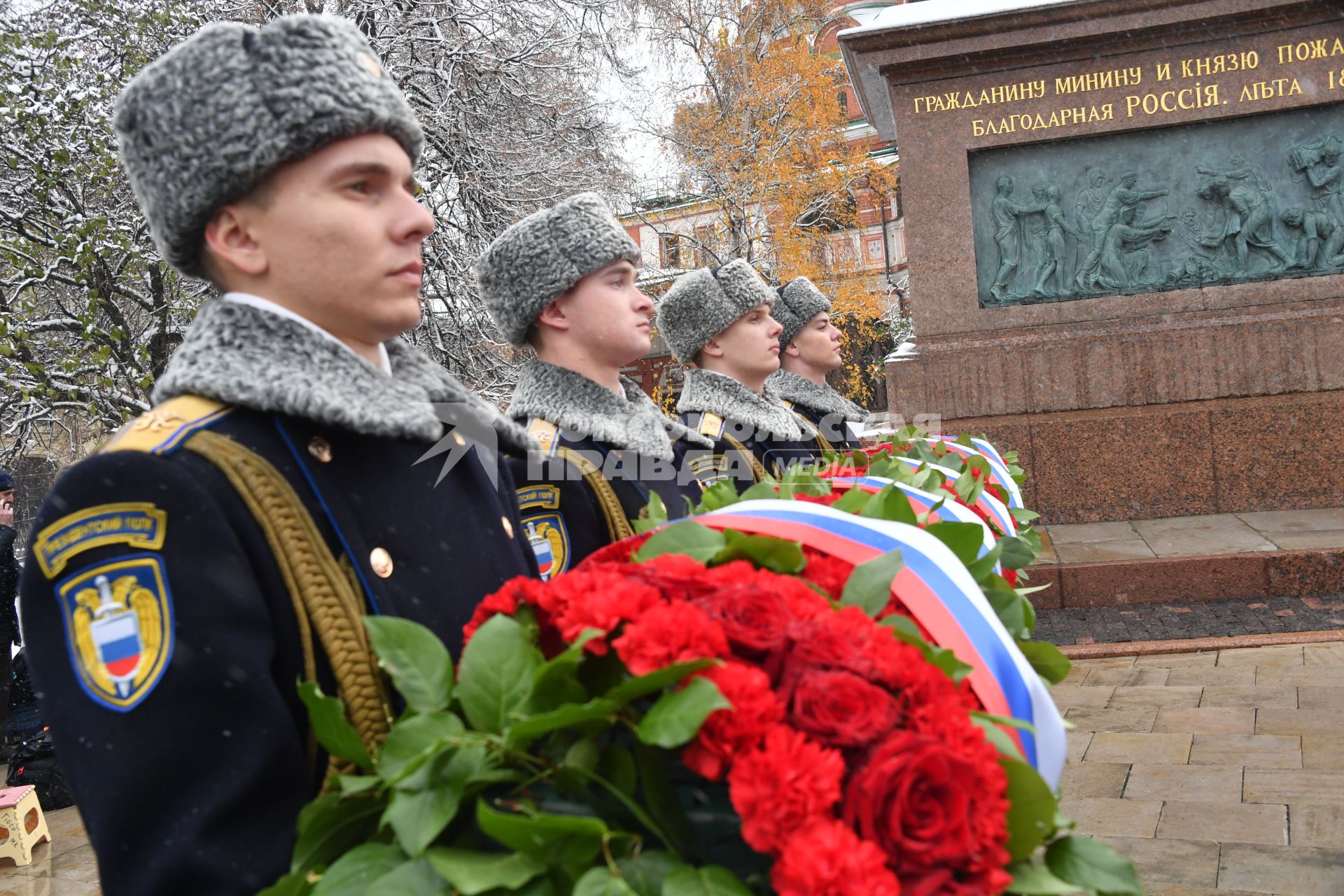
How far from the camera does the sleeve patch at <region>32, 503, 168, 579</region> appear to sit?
136cm

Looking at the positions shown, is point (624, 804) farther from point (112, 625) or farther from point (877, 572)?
point (112, 625)

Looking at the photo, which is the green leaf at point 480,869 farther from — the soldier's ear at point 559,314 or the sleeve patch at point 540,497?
the soldier's ear at point 559,314

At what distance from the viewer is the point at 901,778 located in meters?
0.98

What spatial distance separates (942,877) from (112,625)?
0.98 m

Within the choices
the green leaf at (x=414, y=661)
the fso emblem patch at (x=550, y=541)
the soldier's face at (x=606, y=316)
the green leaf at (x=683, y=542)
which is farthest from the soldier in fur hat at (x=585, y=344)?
the green leaf at (x=414, y=661)

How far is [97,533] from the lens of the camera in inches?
53.3

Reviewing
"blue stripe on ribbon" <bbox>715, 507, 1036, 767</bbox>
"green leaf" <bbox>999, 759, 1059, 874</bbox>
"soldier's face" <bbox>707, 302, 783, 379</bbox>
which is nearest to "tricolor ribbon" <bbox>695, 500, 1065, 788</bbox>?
"blue stripe on ribbon" <bbox>715, 507, 1036, 767</bbox>

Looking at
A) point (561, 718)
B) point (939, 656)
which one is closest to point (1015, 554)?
point (939, 656)

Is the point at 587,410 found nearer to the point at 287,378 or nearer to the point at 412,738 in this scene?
the point at 287,378

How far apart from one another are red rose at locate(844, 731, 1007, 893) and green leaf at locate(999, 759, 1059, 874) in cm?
8

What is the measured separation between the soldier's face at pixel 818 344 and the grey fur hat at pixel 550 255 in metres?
2.93

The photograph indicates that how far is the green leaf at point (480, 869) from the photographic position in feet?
3.34

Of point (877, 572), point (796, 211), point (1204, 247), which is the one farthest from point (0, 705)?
point (796, 211)

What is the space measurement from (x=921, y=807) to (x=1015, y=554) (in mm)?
1915
